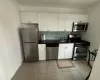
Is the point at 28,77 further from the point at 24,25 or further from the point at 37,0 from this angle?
the point at 37,0

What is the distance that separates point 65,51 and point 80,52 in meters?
0.70

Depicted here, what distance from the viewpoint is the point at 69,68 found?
2.98 m

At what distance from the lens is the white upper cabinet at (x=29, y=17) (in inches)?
127

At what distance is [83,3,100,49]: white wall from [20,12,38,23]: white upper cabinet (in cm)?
244

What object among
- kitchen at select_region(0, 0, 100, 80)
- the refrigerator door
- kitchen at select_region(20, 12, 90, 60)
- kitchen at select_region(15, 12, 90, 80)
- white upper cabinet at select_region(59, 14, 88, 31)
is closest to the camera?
kitchen at select_region(0, 0, 100, 80)

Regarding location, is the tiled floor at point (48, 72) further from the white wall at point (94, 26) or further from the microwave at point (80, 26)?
the microwave at point (80, 26)

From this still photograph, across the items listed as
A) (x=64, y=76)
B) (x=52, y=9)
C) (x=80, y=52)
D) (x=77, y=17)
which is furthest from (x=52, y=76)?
(x=52, y=9)

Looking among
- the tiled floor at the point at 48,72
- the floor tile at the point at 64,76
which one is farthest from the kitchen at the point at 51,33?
the floor tile at the point at 64,76

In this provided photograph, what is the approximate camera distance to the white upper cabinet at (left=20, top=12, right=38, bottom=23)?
127 inches

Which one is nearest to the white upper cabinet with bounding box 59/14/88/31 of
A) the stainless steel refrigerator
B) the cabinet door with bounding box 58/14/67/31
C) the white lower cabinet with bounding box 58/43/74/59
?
the cabinet door with bounding box 58/14/67/31

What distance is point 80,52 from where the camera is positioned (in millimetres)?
3494

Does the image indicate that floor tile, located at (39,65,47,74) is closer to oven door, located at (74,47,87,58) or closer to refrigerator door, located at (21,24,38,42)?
refrigerator door, located at (21,24,38,42)

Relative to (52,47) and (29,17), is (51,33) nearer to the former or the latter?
(52,47)

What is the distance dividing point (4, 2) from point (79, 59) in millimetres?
3731
